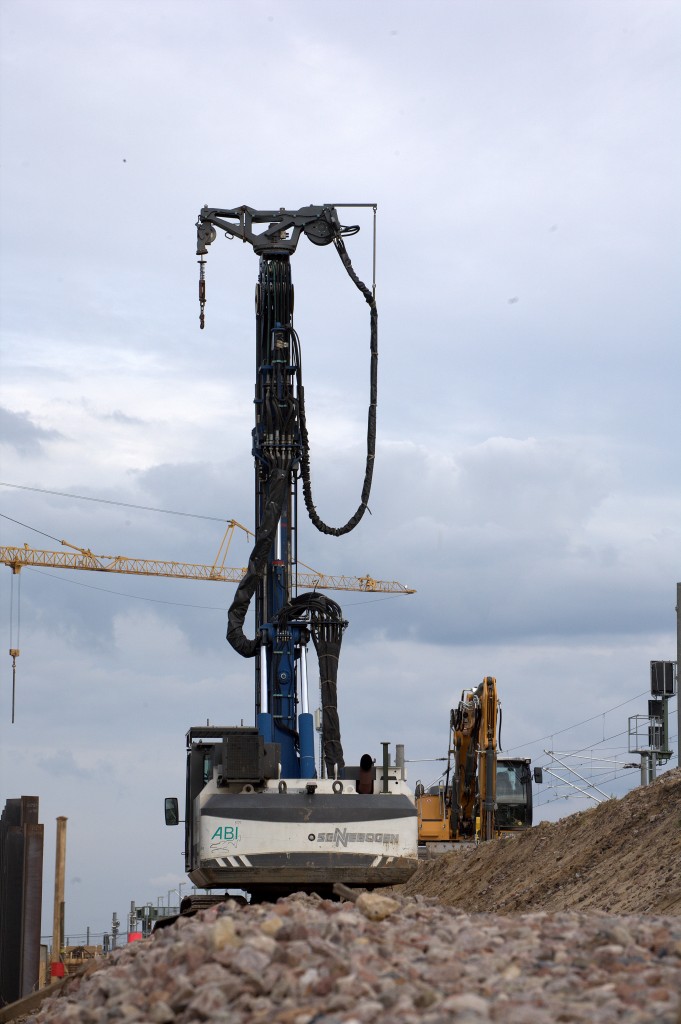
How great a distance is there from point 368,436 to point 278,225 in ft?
14.1

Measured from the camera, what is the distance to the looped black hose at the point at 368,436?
978 inches

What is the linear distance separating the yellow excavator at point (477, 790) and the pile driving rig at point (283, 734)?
9866 millimetres

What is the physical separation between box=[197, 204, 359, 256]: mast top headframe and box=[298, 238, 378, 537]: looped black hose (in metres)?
0.40

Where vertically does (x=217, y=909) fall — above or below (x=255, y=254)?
below

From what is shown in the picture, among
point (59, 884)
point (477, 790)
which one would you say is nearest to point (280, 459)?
point (59, 884)

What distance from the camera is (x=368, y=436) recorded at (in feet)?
88.1

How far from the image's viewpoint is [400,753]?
3778 cm

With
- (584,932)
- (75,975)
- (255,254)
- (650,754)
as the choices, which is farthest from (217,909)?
(650,754)

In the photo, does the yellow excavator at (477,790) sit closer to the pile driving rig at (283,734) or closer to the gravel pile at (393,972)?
the pile driving rig at (283,734)

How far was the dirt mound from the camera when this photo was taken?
23.8 metres

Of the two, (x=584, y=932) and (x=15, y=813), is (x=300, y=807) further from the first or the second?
(x=15, y=813)

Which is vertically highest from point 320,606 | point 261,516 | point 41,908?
point 261,516

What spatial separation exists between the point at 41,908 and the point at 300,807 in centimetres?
820

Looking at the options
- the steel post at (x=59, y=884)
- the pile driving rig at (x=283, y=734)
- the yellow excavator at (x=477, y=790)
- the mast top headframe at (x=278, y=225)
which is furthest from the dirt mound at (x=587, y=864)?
the mast top headframe at (x=278, y=225)
